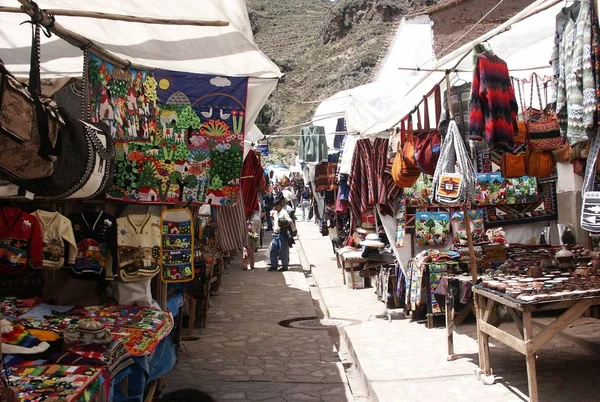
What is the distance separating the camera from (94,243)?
4965 millimetres

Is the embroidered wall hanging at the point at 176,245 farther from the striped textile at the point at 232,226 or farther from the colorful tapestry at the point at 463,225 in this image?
the colorful tapestry at the point at 463,225

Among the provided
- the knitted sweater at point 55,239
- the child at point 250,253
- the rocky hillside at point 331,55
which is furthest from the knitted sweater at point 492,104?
the rocky hillside at point 331,55

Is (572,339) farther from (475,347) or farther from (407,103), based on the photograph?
(407,103)

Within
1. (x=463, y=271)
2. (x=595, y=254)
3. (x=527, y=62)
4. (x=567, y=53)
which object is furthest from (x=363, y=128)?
(x=567, y=53)

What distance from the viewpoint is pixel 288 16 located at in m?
102

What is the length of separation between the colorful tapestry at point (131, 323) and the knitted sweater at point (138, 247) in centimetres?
29

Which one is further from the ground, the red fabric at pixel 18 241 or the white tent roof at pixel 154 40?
the white tent roof at pixel 154 40

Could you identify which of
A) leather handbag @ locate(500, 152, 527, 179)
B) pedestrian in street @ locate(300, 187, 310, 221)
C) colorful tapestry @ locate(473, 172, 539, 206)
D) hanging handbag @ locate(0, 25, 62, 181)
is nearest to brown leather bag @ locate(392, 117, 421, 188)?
leather handbag @ locate(500, 152, 527, 179)

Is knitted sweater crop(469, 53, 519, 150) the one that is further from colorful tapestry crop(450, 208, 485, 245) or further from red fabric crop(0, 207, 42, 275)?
colorful tapestry crop(450, 208, 485, 245)

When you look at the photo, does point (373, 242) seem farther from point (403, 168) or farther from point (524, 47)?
point (524, 47)

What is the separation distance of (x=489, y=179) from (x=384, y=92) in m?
2.16

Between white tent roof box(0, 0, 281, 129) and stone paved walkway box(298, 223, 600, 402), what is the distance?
329cm

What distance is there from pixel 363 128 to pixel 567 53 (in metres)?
5.64

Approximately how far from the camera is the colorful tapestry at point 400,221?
914 centimetres
